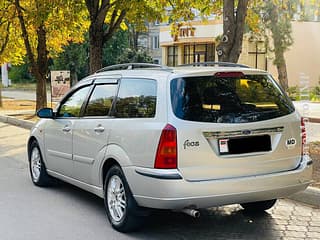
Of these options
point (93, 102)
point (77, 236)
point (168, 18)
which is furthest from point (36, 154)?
point (168, 18)

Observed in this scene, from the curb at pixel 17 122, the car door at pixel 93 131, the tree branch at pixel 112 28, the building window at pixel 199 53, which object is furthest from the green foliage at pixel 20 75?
the car door at pixel 93 131

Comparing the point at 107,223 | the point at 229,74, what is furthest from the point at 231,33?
the point at 107,223

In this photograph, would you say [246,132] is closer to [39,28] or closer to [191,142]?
[191,142]

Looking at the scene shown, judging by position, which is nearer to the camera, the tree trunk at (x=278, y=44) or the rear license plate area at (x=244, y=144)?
the rear license plate area at (x=244, y=144)

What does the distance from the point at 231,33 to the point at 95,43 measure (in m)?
6.61

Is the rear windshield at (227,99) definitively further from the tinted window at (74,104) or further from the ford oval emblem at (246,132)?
the tinted window at (74,104)

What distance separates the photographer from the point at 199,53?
1612 inches

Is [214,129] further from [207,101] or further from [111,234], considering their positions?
[111,234]

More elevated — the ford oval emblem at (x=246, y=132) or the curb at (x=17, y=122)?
the ford oval emblem at (x=246, y=132)

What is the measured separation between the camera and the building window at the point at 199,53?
4016 cm

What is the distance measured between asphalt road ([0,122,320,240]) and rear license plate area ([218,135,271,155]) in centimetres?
96

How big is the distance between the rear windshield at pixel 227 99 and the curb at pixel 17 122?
12.5 meters

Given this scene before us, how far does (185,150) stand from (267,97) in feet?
4.07

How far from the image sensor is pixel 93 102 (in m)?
6.41
